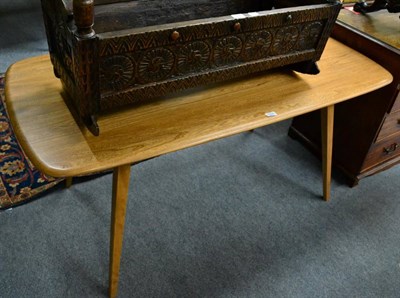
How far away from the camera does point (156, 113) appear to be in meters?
1.00

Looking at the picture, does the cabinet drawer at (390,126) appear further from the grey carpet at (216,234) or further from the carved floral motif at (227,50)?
the carved floral motif at (227,50)

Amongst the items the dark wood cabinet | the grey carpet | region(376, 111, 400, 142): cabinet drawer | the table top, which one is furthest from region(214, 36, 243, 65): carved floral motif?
region(376, 111, 400, 142): cabinet drawer

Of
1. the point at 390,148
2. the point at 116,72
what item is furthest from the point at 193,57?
the point at 390,148

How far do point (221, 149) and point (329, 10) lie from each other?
850 mm

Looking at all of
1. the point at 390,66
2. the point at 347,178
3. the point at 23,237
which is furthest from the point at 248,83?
the point at 23,237

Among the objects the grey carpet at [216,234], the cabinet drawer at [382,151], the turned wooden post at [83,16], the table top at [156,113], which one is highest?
the turned wooden post at [83,16]

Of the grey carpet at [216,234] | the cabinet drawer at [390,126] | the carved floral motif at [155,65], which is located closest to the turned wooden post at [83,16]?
the carved floral motif at [155,65]

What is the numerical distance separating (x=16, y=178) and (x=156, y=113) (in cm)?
82

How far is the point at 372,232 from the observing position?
1.49 metres

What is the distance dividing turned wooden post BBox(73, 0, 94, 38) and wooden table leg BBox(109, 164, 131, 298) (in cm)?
32

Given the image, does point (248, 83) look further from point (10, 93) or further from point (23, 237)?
point (23, 237)

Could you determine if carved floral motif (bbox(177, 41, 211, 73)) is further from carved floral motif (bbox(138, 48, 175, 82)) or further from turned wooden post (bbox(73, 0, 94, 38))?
turned wooden post (bbox(73, 0, 94, 38))

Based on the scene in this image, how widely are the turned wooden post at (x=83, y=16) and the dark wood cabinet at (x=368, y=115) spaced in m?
0.89

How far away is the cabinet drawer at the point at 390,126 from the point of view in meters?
1.49
